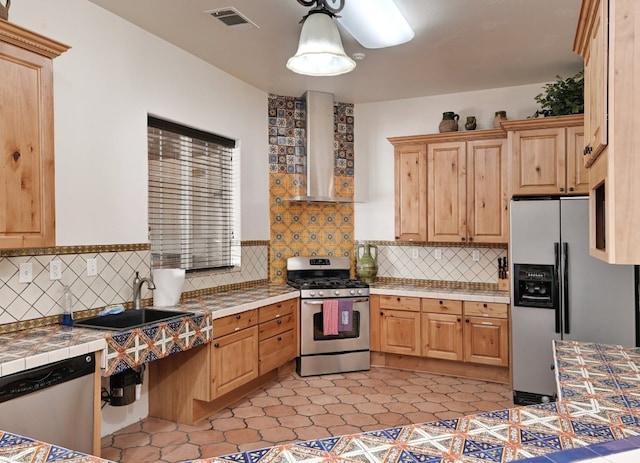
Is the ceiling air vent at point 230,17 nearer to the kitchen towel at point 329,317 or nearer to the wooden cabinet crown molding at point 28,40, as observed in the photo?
the wooden cabinet crown molding at point 28,40

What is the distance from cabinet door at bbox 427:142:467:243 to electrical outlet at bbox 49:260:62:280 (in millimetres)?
3349

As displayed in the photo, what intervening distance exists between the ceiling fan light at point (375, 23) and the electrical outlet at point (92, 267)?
2216 millimetres

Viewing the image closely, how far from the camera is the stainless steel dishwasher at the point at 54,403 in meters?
2.09

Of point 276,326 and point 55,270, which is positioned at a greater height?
point 55,270

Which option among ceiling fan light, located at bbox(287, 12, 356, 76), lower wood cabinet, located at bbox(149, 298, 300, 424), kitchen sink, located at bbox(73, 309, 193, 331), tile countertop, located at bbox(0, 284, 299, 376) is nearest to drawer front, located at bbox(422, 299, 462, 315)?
lower wood cabinet, located at bbox(149, 298, 300, 424)

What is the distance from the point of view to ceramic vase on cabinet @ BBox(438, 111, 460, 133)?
4.89m

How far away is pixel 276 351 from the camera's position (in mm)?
4316

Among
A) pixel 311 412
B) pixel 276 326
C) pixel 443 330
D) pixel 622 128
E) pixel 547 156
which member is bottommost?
pixel 311 412

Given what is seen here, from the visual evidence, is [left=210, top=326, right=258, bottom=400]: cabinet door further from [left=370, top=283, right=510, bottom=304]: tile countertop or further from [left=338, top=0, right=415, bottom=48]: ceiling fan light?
[left=338, top=0, right=415, bottom=48]: ceiling fan light

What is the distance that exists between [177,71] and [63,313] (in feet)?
6.83

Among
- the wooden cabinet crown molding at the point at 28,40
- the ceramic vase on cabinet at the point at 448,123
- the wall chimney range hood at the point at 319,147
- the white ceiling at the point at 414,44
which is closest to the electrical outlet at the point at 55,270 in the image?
the wooden cabinet crown molding at the point at 28,40

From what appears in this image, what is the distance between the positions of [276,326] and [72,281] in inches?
71.9

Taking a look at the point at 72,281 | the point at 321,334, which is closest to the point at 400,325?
the point at 321,334

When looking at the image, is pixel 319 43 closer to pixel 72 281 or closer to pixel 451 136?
pixel 72 281
